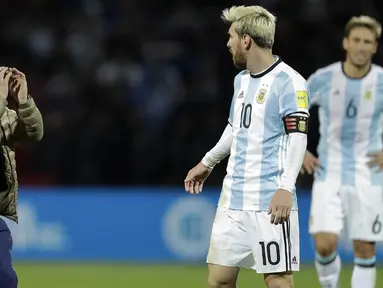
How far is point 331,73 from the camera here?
779 cm

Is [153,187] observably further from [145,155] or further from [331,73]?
[331,73]

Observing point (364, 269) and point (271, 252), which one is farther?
point (364, 269)

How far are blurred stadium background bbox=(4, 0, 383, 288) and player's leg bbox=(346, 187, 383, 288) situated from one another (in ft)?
5.90

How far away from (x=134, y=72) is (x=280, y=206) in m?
8.20

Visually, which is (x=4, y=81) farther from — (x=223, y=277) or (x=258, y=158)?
(x=223, y=277)

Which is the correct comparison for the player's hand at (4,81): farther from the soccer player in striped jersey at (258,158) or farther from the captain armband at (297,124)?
the captain armband at (297,124)

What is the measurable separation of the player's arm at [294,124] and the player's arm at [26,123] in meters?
1.32

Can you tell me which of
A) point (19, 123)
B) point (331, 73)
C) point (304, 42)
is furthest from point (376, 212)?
point (304, 42)

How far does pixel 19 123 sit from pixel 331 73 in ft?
10.1

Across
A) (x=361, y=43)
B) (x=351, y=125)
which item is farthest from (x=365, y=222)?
(x=361, y=43)

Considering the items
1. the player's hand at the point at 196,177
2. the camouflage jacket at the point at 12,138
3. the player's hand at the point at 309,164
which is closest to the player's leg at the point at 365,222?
the player's hand at the point at 309,164

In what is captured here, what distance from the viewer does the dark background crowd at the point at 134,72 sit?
12273 mm

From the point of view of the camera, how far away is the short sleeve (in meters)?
5.51

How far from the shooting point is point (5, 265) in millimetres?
5098
